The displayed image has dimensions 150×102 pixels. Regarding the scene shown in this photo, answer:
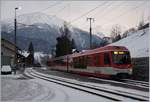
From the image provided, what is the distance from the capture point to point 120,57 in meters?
30.9

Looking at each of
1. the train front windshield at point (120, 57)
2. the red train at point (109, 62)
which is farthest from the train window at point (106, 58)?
the train front windshield at point (120, 57)

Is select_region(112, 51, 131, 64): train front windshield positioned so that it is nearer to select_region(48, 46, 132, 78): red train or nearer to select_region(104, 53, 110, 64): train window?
select_region(48, 46, 132, 78): red train

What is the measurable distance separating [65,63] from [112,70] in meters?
23.7

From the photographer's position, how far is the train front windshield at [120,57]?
100 feet

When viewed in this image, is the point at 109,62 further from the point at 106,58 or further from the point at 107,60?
the point at 106,58

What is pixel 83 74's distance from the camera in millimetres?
40438

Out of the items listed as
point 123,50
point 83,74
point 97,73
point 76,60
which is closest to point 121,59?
point 123,50

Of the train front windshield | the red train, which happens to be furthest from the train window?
A: the train front windshield

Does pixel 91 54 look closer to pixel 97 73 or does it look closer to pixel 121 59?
pixel 97 73

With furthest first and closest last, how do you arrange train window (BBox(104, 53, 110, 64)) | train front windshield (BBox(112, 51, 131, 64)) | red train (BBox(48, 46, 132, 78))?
train window (BBox(104, 53, 110, 64))
train front windshield (BBox(112, 51, 131, 64))
red train (BBox(48, 46, 132, 78))

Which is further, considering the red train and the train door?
the train door

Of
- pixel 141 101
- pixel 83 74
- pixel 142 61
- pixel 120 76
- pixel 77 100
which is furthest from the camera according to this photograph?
pixel 83 74

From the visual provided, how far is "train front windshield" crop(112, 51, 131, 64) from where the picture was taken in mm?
Result: 30547

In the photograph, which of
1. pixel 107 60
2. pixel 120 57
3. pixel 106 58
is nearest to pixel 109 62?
pixel 107 60
